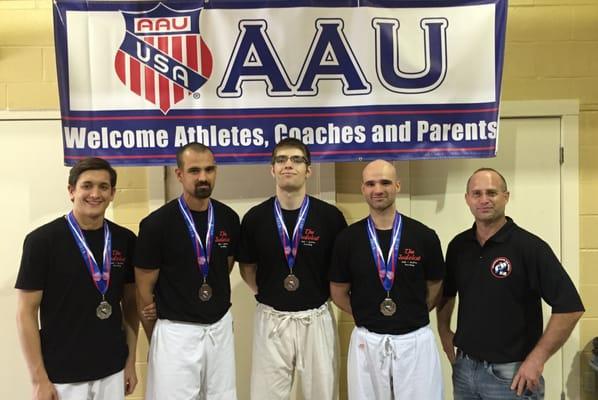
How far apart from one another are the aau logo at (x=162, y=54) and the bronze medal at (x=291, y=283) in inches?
49.9

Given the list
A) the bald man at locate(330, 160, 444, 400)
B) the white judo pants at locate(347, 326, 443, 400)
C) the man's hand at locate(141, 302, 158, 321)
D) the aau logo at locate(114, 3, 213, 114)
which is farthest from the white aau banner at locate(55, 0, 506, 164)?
the white judo pants at locate(347, 326, 443, 400)

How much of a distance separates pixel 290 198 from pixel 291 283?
1.42 feet

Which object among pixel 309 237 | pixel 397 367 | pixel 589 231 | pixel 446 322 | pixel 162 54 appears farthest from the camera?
pixel 589 231

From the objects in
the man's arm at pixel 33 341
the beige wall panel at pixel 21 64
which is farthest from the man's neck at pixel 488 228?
the beige wall panel at pixel 21 64

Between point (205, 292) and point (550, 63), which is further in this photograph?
point (550, 63)

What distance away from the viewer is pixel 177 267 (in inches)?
102

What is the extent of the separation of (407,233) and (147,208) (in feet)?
5.63

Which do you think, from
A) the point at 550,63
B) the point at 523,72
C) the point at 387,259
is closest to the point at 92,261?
the point at 387,259

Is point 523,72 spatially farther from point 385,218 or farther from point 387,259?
point 387,259

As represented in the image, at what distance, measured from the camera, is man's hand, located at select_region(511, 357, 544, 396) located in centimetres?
236

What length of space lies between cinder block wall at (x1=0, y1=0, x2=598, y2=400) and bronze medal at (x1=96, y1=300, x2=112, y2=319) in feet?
3.56

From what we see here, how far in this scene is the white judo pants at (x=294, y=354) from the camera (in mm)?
2658

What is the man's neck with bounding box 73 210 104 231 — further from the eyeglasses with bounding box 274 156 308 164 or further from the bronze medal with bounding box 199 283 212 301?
the eyeglasses with bounding box 274 156 308 164

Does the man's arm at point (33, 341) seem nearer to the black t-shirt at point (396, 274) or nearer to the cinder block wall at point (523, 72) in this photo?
the cinder block wall at point (523, 72)
